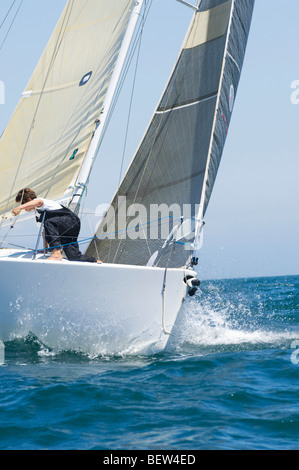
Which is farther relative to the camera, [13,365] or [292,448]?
[13,365]

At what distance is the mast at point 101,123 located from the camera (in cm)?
723

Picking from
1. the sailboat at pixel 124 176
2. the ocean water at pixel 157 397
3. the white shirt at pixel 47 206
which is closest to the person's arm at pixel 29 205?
the white shirt at pixel 47 206

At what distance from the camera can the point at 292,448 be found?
3553mm

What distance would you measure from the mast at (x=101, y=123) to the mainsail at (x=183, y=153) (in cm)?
57

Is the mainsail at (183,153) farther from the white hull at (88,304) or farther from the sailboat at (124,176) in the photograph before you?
the white hull at (88,304)

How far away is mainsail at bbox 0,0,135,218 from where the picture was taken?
24.9 feet

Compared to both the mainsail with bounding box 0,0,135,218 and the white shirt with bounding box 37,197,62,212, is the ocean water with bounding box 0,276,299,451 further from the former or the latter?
the mainsail with bounding box 0,0,135,218

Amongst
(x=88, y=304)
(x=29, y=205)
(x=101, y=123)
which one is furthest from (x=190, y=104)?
(x=88, y=304)

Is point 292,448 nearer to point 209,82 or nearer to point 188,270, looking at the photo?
point 188,270

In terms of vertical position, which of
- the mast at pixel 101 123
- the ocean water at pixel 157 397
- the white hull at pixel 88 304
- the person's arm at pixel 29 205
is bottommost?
the ocean water at pixel 157 397

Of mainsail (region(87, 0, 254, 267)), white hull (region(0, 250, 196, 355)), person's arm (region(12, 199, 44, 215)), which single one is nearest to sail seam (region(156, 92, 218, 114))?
mainsail (region(87, 0, 254, 267))
